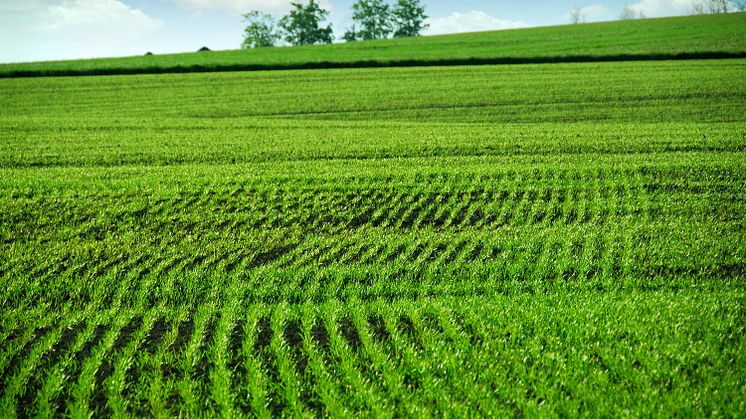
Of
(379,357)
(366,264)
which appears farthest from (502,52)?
(379,357)

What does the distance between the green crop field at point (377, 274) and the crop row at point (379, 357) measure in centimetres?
3

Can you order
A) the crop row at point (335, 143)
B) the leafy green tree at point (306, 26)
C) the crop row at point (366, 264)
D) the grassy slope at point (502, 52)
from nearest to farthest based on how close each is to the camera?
1. the crop row at point (366, 264)
2. the crop row at point (335, 143)
3. the grassy slope at point (502, 52)
4. the leafy green tree at point (306, 26)

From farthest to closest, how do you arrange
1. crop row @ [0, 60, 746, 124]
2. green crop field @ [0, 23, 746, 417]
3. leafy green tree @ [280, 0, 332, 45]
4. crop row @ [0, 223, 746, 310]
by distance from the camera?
leafy green tree @ [280, 0, 332, 45], crop row @ [0, 60, 746, 124], crop row @ [0, 223, 746, 310], green crop field @ [0, 23, 746, 417]

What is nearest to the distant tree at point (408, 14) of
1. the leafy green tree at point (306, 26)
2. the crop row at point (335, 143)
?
the leafy green tree at point (306, 26)

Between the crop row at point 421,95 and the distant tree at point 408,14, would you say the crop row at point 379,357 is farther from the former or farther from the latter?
the distant tree at point 408,14

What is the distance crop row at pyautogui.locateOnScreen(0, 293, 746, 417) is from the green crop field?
3 cm

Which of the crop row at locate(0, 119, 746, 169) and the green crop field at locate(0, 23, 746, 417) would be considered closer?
the green crop field at locate(0, 23, 746, 417)

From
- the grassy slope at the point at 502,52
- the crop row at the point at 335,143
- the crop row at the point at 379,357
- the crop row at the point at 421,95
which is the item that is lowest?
the crop row at the point at 379,357

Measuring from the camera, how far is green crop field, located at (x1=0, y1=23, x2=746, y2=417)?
5.27m

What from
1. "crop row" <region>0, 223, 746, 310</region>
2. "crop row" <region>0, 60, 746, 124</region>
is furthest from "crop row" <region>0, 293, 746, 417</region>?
"crop row" <region>0, 60, 746, 124</region>

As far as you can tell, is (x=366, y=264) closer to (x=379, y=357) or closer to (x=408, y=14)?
(x=379, y=357)

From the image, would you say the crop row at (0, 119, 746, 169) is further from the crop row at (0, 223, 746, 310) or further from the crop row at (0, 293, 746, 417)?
the crop row at (0, 293, 746, 417)

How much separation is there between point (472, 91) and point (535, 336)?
26068 millimetres

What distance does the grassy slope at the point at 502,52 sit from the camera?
40562mm
